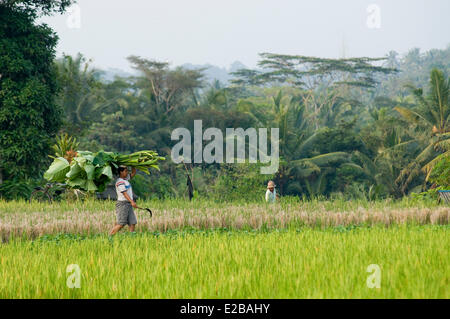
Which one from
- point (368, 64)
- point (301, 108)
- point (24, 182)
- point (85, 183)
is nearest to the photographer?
point (85, 183)

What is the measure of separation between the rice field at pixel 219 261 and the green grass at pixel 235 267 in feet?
0.03

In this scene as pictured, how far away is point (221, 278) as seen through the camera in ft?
12.6

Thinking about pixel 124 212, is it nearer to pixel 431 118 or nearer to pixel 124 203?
pixel 124 203

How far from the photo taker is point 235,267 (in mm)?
4316

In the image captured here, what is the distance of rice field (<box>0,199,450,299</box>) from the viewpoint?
3.55m

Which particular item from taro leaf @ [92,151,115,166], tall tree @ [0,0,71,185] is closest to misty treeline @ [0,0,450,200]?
tall tree @ [0,0,71,185]

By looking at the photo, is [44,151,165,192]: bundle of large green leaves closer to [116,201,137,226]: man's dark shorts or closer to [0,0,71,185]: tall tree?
[116,201,137,226]: man's dark shorts

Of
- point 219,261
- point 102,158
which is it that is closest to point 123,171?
point 102,158

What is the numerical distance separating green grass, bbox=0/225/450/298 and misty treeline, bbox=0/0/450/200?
7934 millimetres

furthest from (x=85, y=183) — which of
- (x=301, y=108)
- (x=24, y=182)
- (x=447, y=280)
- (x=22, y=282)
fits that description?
(x=301, y=108)

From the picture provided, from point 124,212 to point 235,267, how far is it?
2.56m

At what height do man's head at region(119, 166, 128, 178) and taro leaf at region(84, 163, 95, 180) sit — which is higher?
taro leaf at region(84, 163, 95, 180)

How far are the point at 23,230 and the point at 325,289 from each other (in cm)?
477

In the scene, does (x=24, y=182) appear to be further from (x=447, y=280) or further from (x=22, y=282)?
(x=447, y=280)
